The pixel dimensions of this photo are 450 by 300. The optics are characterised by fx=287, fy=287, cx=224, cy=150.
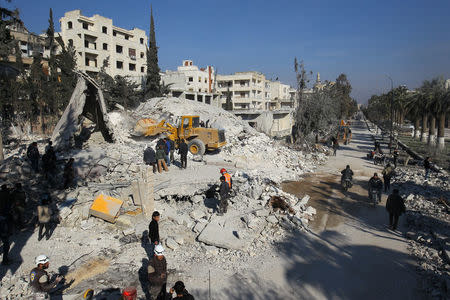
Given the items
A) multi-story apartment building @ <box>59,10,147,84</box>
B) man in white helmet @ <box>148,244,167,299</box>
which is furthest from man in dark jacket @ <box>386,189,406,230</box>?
multi-story apartment building @ <box>59,10,147,84</box>

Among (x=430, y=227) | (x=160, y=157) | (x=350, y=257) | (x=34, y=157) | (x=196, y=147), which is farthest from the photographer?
(x=196, y=147)

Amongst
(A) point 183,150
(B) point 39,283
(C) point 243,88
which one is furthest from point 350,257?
(C) point 243,88

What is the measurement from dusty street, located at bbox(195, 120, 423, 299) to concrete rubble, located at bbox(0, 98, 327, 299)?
0.52 m

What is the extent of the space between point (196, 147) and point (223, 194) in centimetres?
635

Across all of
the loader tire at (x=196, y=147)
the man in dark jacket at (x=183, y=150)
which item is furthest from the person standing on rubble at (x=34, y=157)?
the loader tire at (x=196, y=147)

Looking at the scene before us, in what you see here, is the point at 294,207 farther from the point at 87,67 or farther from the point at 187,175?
the point at 87,67

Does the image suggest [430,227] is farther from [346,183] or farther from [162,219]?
[162,219]

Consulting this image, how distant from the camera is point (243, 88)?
56500 millimetres

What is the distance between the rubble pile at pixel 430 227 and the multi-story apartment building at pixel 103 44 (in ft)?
106

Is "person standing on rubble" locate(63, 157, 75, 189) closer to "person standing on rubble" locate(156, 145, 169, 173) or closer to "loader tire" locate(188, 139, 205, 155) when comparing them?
"person standing on rubble" locate(156, 145, 169, 173)

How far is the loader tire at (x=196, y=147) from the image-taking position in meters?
14.3

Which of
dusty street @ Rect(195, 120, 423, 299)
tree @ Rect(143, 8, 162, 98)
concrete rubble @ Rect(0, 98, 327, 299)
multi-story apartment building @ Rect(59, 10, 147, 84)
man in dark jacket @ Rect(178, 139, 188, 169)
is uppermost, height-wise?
multi-story apartment building @ Rect(59, 10, 147, 84)

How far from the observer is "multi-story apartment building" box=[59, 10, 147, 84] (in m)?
34.6

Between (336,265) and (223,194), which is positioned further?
(223,194)
